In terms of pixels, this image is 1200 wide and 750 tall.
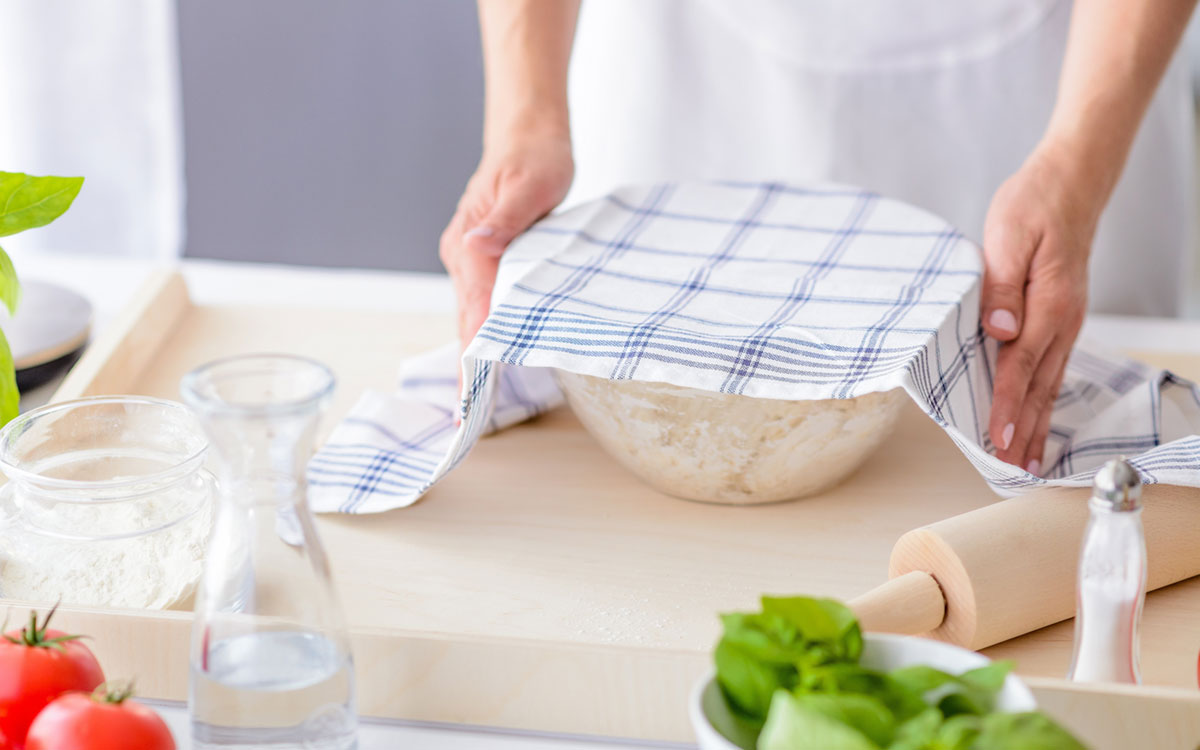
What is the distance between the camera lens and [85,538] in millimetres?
609

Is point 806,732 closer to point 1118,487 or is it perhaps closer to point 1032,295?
point 1118,487

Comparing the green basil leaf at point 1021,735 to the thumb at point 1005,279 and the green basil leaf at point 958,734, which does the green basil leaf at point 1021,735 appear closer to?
the green basil leaf at point 958,734

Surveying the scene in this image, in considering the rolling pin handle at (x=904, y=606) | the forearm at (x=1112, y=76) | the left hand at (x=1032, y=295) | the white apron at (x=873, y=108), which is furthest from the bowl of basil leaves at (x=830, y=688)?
the white apron at (x=873, y=108)

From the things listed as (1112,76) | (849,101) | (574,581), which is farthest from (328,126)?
(574,581)

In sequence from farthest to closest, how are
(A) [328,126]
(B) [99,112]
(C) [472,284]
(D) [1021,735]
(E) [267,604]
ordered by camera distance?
1. (A) [328,126]
2. (B) [99,112]
3. (C) [472,284]
4. (E) [267,604]
5. (D) [1021,735]

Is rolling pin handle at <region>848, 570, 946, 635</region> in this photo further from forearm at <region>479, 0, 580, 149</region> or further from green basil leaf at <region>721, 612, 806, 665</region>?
forearm at <region>479, 0, 580, 149</region>

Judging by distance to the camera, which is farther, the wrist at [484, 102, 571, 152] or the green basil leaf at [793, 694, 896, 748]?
the wrist at [484, 102, 571, 152]

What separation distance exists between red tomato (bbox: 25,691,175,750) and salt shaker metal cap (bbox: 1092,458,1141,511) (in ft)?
1.24

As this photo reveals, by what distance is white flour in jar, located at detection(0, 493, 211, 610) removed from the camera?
0.60m

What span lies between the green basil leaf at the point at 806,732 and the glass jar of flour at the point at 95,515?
0.36 metres

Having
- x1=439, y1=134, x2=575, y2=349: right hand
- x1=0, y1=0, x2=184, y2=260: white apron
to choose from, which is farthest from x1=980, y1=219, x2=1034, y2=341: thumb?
x1=0, y1=0, x2=184, y2=260: white apron

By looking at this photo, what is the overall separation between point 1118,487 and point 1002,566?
0.50 feet

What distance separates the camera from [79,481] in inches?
24.7

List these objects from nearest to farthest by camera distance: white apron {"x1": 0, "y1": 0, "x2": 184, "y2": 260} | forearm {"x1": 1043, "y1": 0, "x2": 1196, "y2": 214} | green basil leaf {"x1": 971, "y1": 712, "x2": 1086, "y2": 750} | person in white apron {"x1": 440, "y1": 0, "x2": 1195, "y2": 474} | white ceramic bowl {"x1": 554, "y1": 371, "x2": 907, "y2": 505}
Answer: green basil leaf {"x1": 971, "y1": 712, "x2": 1086, "y2": 750}, white ceramic bowl {"x1": 554, "y1": 371, "x2": 907, "y2": 505}, forearm {"x1": 1043, "y1": 0, "x2": 1196, "y2": 214}, person in white apron {"x1": 440, "y1": 0, "x2": 1195, "y2": 474}, white apron {"x1": 0, "y1": 0, "x2": 184, "y2": 260}
